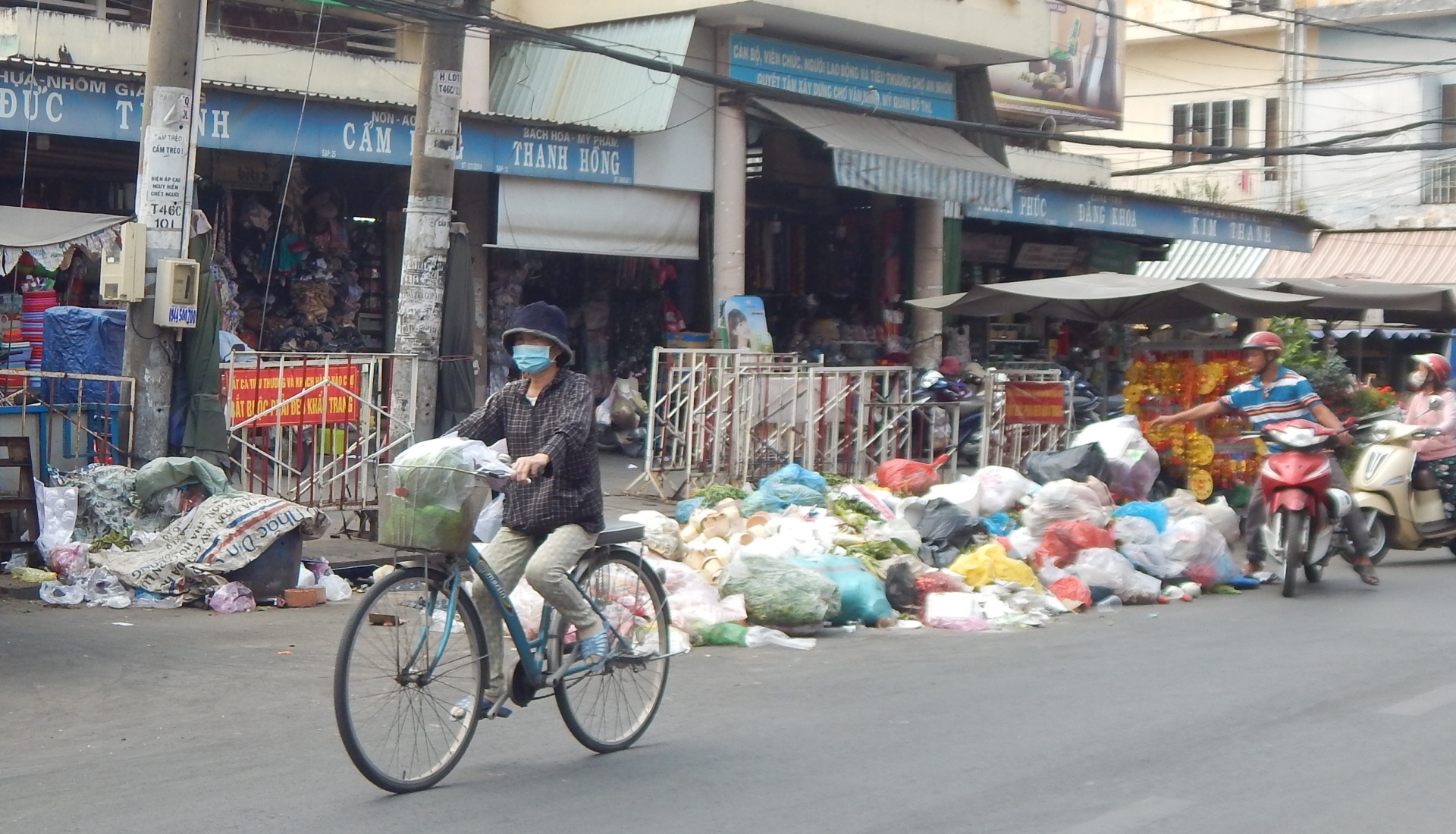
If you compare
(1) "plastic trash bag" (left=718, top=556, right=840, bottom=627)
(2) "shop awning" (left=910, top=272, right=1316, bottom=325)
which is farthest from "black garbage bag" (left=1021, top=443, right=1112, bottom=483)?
(1) "plastic trash bag" (left=718, top=556, right=840, bottom=627)

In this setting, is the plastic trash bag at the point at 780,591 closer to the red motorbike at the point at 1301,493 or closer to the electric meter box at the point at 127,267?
the red motorbike at the point at 1301,493

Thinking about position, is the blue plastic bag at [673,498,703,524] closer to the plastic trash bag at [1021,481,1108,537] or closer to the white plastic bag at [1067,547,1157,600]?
the plastic trash bag at [1021,481,1108,537]

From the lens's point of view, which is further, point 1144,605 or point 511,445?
point 1144,605

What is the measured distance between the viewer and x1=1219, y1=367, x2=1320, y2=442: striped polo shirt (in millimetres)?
10164

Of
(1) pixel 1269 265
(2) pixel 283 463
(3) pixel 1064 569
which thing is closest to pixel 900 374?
(3) pixel 1064 569

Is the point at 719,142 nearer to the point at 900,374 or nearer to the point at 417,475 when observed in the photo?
the point at 900,374

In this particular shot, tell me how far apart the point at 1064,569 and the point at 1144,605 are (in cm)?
57

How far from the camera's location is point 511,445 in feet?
18.3

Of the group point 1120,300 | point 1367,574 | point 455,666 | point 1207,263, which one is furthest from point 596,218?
point 1207,263

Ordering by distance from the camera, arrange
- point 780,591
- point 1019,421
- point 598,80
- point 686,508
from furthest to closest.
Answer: point 598,80
point 1019,421
point 686,508
point 780,591

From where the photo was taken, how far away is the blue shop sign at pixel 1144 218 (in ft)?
70.5

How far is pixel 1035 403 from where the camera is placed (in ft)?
49.0

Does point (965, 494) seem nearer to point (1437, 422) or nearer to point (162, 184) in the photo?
point (1437, 422)

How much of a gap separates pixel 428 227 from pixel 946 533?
4315 mm
